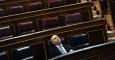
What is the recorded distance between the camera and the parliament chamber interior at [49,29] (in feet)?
2.63

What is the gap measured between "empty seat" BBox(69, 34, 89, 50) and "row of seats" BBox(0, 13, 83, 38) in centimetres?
13

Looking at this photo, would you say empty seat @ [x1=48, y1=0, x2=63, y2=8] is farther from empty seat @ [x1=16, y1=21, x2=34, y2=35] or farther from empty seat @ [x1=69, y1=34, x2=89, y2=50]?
empty seat @ [x1=69, y1=34, x2=89, y2=50]

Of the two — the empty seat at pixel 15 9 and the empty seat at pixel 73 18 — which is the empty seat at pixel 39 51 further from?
the empty seat at pixel 15 9

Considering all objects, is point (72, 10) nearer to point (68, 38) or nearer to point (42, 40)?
point (68, 38)

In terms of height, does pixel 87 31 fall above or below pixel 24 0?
below

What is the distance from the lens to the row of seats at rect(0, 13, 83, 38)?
3.30 feet

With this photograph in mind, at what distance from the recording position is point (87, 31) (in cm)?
92

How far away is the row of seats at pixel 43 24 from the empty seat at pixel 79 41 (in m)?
0.13

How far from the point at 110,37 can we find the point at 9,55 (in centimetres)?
56

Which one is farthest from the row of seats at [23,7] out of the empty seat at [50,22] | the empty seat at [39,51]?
the empty seat at [39,51]

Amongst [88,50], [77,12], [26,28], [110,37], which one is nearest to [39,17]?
[26,28]

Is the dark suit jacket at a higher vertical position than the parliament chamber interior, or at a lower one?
lower

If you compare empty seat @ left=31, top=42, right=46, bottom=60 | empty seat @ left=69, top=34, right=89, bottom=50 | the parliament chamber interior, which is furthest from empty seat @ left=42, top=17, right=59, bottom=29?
empty seat @ left=31, top=42, right=46, bottom=60

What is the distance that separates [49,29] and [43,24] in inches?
4.3
